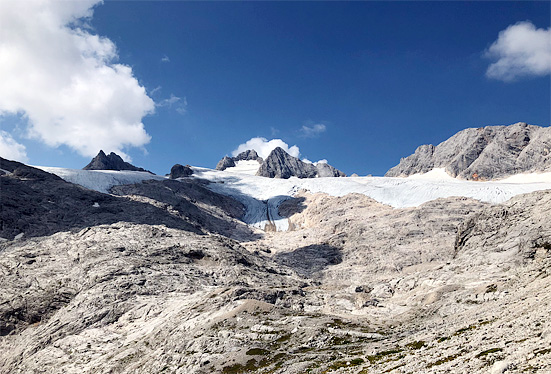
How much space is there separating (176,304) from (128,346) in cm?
886

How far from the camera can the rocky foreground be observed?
107 feet

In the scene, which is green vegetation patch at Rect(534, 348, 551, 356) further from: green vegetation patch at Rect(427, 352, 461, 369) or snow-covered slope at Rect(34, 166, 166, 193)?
snow-covered slope at Rect(34, 166, 166, 193)

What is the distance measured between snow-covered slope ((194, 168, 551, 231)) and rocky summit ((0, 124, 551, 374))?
14.9 m

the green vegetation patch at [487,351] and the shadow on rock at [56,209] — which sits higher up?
the shadow on rock at [56,209]

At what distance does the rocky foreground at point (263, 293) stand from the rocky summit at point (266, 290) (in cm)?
24

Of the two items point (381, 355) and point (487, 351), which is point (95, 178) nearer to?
point (381, 355)

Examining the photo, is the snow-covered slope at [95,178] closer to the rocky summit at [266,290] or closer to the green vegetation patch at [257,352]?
the rocky summit at [266,290]

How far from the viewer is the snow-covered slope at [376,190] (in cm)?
13438

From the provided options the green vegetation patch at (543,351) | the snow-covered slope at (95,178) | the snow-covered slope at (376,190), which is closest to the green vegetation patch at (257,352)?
the green vegetation patch at (543,351)

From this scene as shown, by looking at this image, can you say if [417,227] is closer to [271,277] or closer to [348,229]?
[348,229]

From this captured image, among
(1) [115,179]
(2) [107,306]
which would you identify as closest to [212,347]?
(2) [107,306]

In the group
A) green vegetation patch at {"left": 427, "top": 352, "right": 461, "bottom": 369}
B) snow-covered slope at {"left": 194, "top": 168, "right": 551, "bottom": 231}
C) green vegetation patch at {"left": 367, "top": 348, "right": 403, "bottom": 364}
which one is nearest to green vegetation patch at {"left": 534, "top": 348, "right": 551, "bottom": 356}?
green vegetation patch at {"left": 427, "top": 352, "right": 461, "bottom": 369}

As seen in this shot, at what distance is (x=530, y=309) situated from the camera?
30.3 m

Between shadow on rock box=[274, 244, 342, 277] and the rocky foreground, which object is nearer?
the rocky foreground
